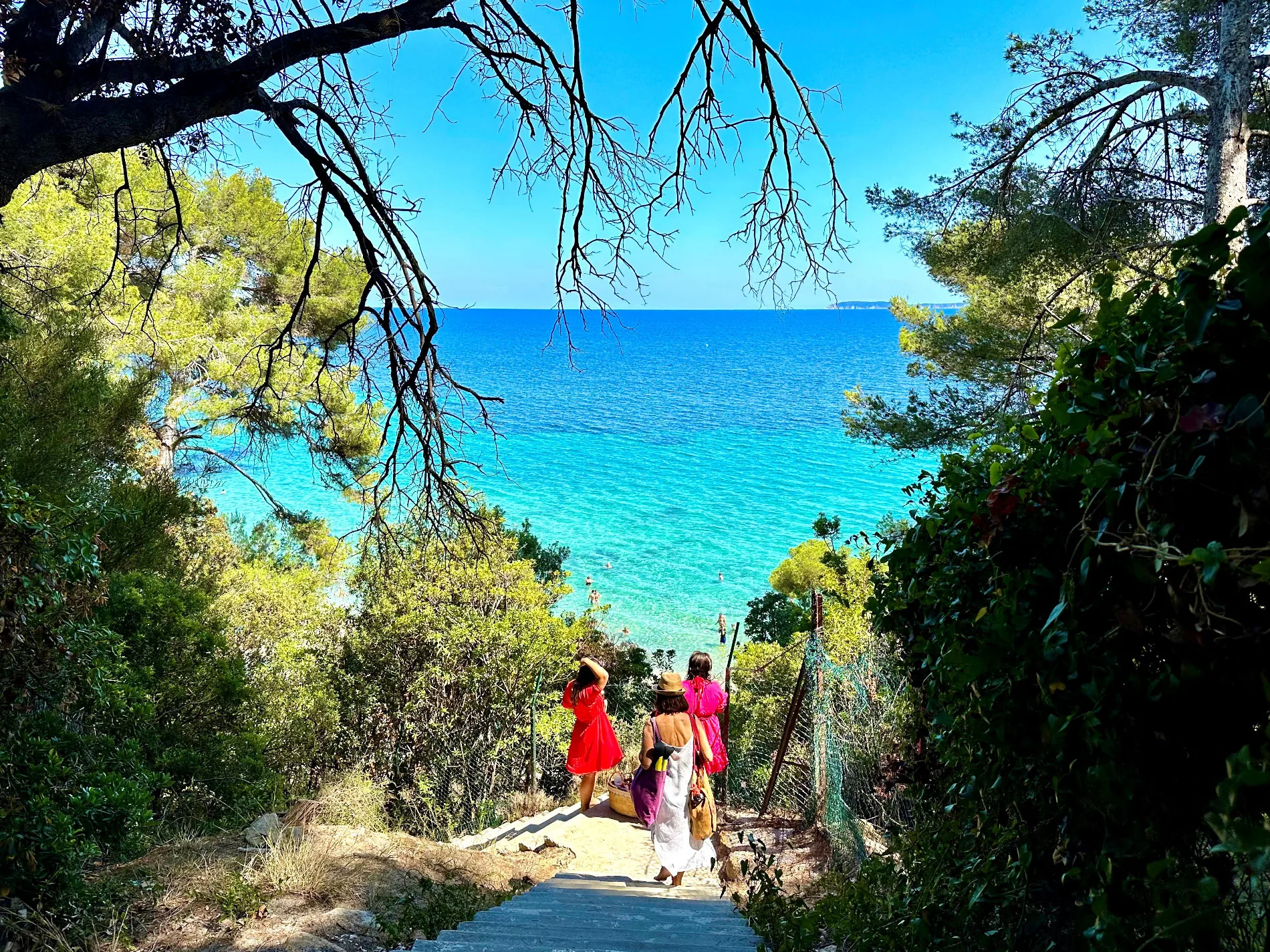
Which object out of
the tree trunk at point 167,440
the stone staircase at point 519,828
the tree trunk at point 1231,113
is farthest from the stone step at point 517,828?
the tree trunk at point 167,440

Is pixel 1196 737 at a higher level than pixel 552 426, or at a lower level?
lower

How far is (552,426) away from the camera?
5931 centimetres

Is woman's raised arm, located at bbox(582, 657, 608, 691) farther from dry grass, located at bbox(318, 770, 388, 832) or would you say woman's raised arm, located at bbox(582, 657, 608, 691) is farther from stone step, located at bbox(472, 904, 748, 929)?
stone step, located at bbox(472, 904, 748, 929)

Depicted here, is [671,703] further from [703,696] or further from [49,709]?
[49,709]

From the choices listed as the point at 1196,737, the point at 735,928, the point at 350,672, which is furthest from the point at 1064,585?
the point at 350,672

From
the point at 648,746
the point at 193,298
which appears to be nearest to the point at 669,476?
the point at 193,298

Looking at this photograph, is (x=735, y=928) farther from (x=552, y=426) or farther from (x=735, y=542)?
(x=552, y=426)

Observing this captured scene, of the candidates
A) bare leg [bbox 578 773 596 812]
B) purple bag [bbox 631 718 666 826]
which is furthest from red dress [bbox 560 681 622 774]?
purple bag [bbox 631 718 666 826]

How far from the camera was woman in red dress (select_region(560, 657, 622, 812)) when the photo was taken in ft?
24.7

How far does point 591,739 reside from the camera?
7.55 meters

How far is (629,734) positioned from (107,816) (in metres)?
8.94

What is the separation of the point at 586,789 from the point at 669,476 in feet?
128

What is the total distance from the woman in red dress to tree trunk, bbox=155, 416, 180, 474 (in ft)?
29.8

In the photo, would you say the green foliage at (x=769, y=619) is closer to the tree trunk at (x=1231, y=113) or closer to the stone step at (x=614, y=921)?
the tree trunk at (x=1231, y=113)
